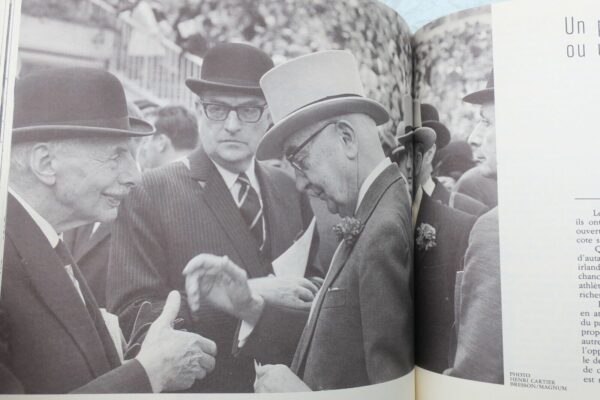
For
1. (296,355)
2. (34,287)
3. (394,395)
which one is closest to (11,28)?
(34,287)

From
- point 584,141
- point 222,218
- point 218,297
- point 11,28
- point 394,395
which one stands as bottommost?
point 394,395

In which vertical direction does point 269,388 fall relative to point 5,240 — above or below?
below

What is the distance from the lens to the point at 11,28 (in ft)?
2.21

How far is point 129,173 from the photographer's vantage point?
0.67 meters

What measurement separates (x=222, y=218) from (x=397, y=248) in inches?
9.9

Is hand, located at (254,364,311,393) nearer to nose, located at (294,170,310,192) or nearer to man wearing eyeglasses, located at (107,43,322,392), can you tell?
man wearing eyeglasses, located at (107,43,322,392)

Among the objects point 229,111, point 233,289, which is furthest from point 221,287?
point 229,111

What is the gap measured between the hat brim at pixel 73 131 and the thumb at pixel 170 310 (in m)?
0.21

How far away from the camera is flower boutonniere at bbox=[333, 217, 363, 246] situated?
718 millimetres

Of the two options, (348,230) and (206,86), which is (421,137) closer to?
(348,230)

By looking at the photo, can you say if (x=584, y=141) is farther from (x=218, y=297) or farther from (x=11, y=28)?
(x=11, y=28)

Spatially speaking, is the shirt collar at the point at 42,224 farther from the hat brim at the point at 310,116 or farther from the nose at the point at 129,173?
the hat brim at the point at 310,116

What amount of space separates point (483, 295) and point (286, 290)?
0.88 feet

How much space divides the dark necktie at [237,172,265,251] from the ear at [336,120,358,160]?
0.46ft
